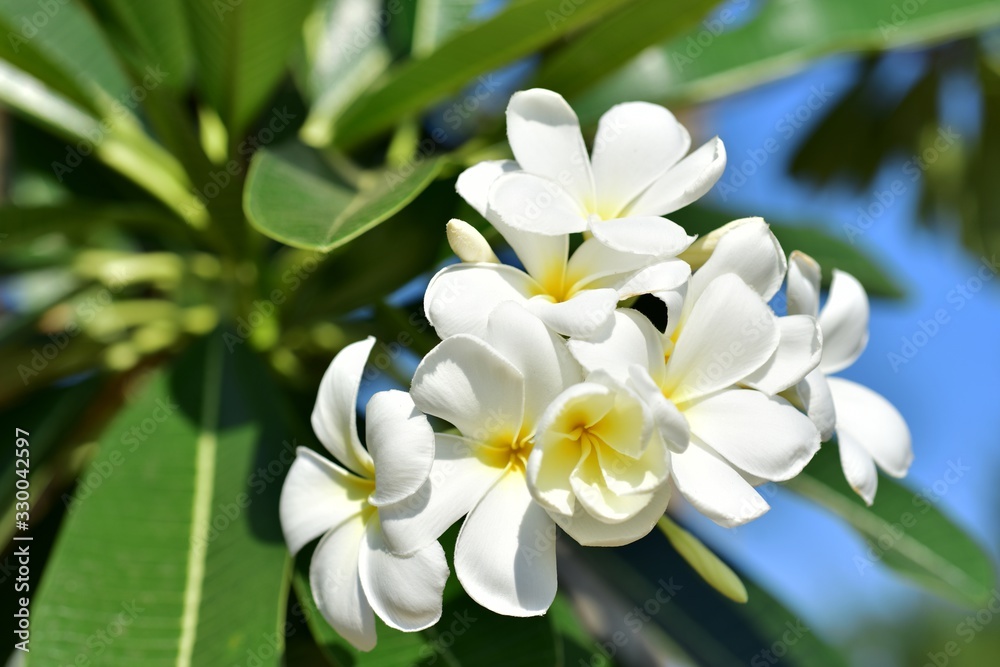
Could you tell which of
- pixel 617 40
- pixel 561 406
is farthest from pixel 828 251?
pixel 561 406

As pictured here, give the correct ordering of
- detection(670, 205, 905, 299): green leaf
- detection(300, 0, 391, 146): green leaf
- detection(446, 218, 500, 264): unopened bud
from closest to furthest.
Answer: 1. detection(446, 218, 500, 264): unopened bud
2. detection(670, 205, 905, 299): green leaf
3. detection(300, 0, 391, 146): green leaf

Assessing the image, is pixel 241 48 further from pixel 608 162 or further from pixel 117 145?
pixel 608 162

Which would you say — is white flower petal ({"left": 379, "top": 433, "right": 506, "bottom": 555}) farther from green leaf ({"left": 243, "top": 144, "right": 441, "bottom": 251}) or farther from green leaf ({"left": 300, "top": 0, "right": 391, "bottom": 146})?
green leaf ({"left": 300, "top": 0, "right": 391, "bottom": 146})

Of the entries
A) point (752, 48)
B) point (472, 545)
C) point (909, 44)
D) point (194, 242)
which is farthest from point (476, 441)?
point (909, 44)

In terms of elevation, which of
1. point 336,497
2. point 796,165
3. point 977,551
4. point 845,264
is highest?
point 336,497

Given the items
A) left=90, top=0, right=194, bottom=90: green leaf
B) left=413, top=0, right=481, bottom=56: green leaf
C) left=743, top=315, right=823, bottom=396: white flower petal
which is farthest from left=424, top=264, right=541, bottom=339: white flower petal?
left=413, top=0, right=481, bottom=56: green leaf

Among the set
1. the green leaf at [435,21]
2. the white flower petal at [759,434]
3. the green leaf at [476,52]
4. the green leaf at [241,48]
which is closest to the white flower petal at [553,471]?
the white flower petal at [759,434]

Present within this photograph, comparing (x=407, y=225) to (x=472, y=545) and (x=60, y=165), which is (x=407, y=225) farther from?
(x=60, y=165)
